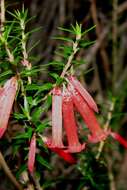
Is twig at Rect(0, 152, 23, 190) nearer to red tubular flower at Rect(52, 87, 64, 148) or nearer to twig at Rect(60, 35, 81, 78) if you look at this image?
red tubular flower at Rect(52, 87, 64, 148)

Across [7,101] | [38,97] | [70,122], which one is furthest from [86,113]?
[7,101]

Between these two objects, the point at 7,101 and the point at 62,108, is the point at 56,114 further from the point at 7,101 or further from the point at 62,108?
the point at 7,101

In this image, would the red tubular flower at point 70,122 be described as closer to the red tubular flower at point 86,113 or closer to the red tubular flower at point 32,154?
the red tubular flower at point 86,113

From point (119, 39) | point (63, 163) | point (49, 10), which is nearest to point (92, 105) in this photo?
point (63, 163)

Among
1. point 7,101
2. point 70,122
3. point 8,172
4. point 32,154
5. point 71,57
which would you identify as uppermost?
point 71,57

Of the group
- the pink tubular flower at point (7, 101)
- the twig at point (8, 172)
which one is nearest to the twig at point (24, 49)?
the pink tubular flower at point (7, 101)
